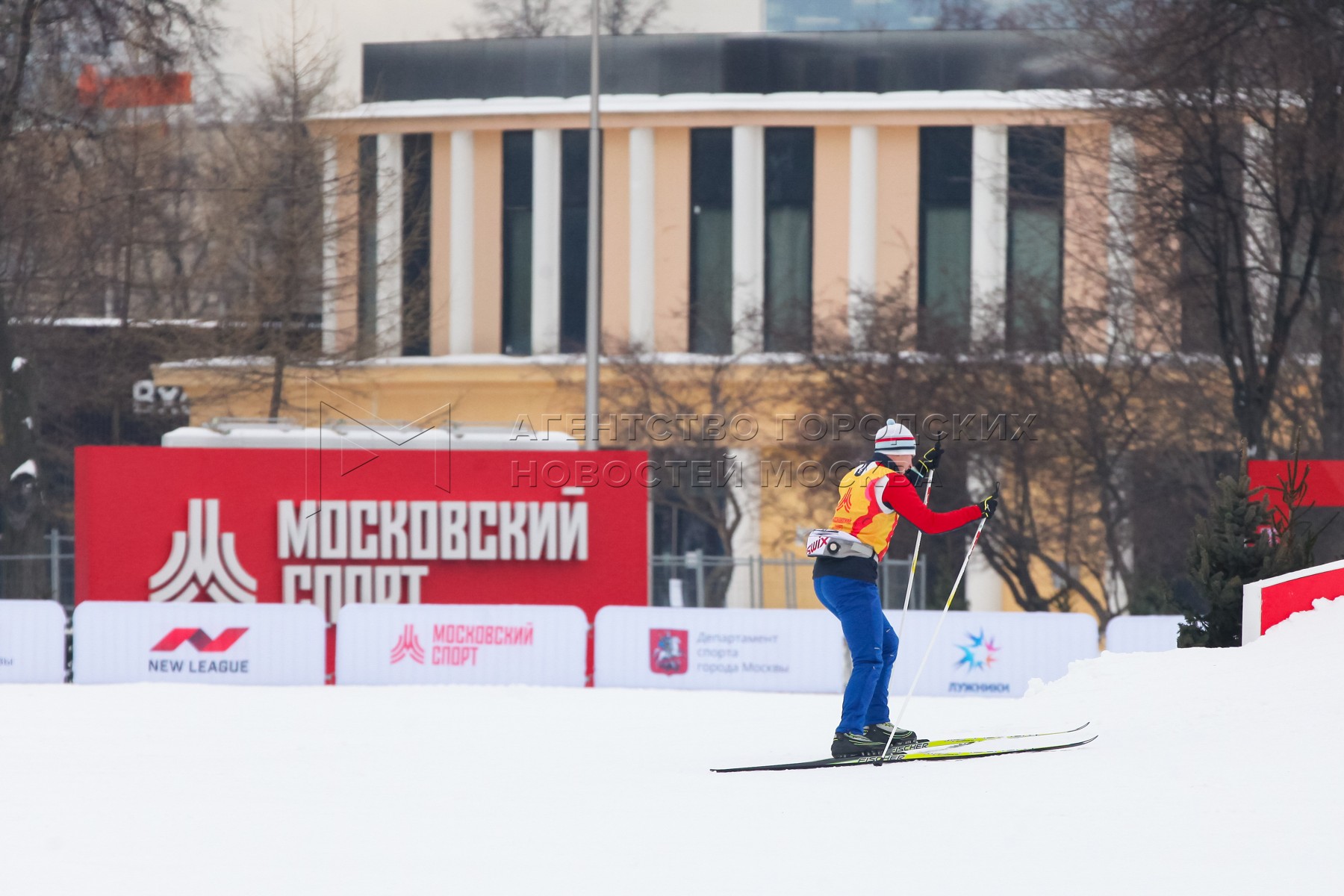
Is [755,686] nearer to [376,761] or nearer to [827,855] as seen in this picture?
[376,761]

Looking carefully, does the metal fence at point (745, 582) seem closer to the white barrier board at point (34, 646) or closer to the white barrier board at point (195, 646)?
the white barrier board at point (195, 646)

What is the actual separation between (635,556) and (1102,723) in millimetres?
8849

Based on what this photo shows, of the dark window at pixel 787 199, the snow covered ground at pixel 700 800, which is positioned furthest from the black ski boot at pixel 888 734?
the dark window at pixel 787 199

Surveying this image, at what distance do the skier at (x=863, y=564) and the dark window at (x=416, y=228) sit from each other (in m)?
26.6

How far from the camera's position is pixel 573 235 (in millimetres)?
36031

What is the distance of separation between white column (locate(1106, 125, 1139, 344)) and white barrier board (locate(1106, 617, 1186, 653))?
9.75 m

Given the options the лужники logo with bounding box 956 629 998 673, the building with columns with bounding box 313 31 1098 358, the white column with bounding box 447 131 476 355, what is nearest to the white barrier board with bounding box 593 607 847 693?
the лужники logo with bounding box 956 629 998 673

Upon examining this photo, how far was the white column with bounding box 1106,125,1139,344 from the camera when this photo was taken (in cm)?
2497

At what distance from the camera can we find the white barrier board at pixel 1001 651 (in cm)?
1597

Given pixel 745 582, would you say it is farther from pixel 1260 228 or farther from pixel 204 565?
pixel 204 565

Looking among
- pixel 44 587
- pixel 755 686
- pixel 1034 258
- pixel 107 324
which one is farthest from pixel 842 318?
pixel 107 324

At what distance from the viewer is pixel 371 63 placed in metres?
37.1

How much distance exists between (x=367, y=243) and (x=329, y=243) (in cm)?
202

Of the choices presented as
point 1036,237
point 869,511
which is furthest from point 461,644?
point 1036,237
